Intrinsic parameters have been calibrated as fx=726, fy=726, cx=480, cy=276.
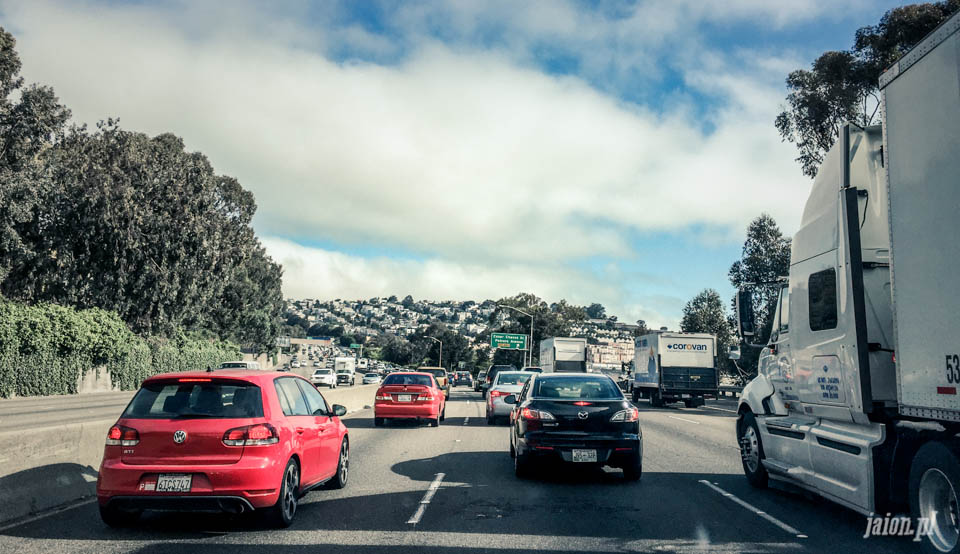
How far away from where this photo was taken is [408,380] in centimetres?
2047

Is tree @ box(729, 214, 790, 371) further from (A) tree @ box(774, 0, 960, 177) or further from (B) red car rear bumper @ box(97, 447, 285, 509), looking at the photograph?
(B) red car rear bumper @ box(97, 447, 285, 509)

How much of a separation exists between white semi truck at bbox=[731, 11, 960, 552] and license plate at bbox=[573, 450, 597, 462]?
2.18 metres

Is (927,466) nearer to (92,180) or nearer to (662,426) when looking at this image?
(662,426)

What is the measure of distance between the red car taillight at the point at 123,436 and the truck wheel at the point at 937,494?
6.82 metres

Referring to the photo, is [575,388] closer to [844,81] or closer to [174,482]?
[174,482]

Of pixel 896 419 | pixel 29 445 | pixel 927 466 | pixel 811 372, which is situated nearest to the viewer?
pixel 927 466

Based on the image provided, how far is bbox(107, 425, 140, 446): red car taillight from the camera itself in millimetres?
6855

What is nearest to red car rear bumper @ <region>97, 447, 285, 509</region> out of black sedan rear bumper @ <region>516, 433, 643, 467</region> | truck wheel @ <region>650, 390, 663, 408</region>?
black sedan rear bumper @ <region>516, 433, 643, 467</region>

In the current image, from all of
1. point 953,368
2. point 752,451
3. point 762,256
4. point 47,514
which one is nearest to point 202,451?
point 47,514

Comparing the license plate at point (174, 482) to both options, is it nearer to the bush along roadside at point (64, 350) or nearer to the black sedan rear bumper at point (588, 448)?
the black sedan rear bumper at point (588, 448)

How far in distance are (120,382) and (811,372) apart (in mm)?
41867

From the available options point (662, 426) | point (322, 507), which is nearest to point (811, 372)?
point (322, 507)

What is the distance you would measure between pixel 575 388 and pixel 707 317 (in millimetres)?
58397

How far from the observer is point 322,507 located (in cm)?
830
